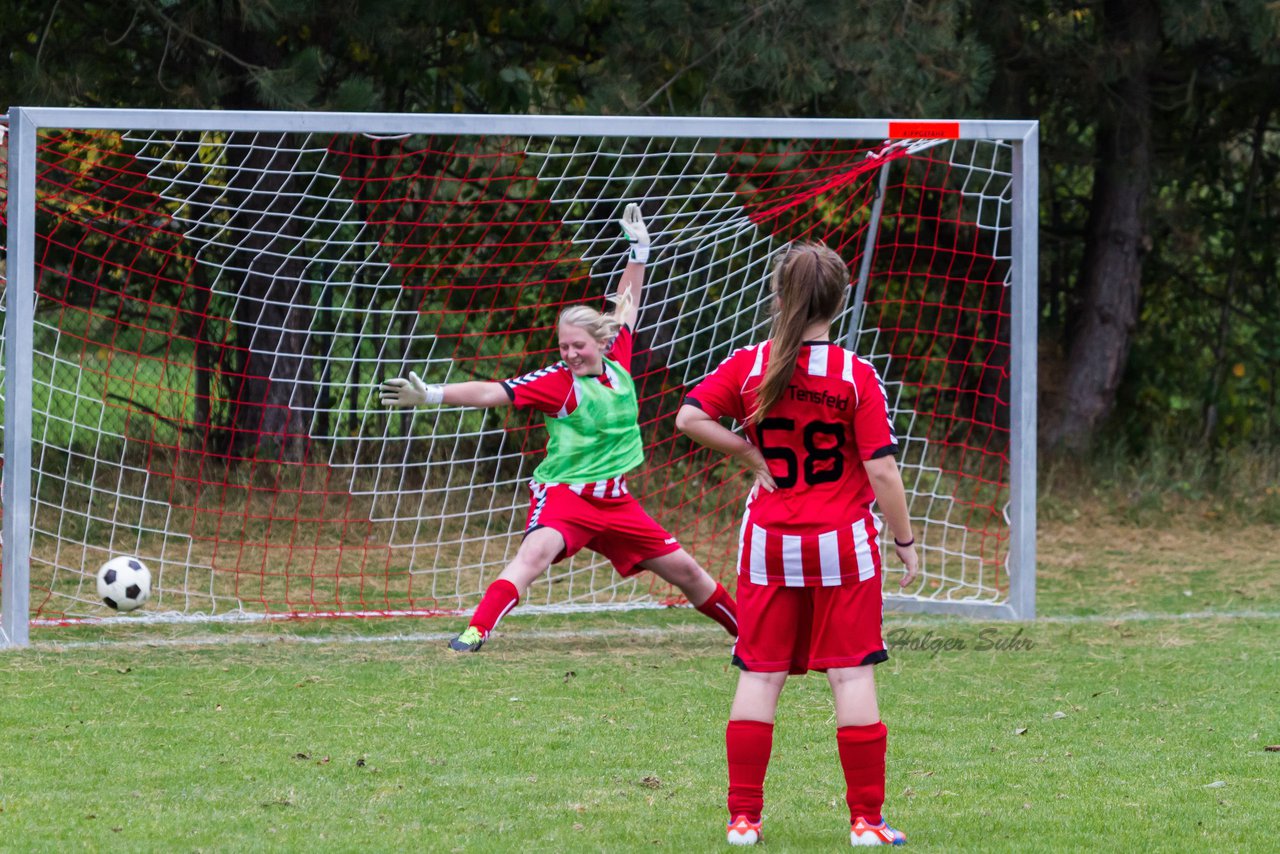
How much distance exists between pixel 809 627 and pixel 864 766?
1.24 feet

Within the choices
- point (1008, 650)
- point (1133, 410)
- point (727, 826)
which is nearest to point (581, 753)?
point (727, 826)

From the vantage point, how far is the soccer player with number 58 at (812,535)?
3.78 meters

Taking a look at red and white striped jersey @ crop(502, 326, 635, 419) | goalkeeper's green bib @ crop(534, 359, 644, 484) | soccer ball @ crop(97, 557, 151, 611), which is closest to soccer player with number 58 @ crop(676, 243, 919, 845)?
red and white striped jersey @ crop(502, 326, 635, 419)

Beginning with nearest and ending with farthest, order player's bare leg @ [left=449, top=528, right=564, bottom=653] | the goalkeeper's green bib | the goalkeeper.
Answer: player's bare leg @ [left=449, top=528, right=564, bottom=653], the goalkeeper, the goalkeeper's green bib

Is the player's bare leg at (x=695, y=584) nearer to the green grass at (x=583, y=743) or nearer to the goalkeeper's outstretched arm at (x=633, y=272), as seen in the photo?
the green grass at (x=583, y=743)

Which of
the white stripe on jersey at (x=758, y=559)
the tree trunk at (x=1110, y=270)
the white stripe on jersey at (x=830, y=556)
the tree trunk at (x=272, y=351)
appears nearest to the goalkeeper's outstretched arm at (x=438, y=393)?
the white stripe on jersey at (x=758, y=559)

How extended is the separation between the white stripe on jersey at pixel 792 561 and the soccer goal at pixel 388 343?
413cm

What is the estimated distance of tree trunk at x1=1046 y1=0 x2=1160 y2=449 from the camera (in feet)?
37.2

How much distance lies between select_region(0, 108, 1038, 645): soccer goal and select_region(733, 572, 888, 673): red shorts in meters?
4.05

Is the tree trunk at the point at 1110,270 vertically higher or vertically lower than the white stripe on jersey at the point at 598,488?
higher

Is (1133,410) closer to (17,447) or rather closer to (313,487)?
(313,487)

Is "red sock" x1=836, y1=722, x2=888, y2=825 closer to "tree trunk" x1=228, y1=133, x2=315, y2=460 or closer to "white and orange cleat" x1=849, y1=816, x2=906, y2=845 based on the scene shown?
"white and orange cleat" x1=849, y1=816, x2=906, y2=845

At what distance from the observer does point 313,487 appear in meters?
9.70

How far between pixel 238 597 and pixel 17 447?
6.22 feet
